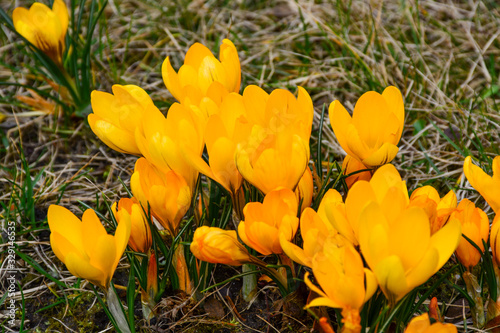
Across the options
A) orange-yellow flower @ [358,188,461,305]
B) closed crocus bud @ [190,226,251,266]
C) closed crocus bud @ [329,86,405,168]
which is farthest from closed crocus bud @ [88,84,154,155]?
orange-yellow flower @ [358,188,461,305]

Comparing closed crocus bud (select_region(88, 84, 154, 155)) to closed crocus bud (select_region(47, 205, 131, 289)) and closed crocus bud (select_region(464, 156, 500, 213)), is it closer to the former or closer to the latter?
closed crocus bud (select_region(47, 205, 131, 289))

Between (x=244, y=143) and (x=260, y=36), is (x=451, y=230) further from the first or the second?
(x=260, y=36)

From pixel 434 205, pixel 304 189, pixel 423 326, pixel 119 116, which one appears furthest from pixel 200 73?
pixel 423 326

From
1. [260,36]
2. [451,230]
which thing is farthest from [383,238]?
[260,36]

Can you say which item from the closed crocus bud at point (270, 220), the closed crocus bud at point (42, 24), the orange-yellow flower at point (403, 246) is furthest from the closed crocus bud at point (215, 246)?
the closed crocus bud at point (42, 24)

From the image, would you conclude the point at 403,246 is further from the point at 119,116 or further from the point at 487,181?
the point at 119,116
